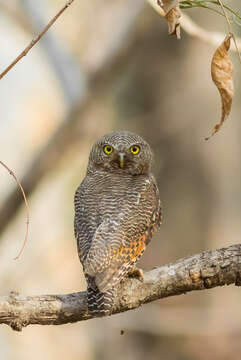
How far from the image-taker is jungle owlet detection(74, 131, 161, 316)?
17.2ft

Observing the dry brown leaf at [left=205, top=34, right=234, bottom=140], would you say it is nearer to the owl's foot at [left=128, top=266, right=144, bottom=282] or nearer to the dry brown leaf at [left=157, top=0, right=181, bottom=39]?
the dry brown leaf at [left=157, top=0, right=181, bottom=39]

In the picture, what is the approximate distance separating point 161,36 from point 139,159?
6396mm

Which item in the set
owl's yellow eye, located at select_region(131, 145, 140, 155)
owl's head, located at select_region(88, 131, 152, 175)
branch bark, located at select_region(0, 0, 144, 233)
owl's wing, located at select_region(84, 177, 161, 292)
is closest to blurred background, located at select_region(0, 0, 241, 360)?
branch bark, located at select_region(0, 0, 144, 233)

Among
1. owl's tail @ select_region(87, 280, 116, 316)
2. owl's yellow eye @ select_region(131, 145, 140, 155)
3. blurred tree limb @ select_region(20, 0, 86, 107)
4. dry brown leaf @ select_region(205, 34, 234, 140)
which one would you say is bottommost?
owl's tail @ select_region(87, 280, 116, 316)

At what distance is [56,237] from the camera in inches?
637

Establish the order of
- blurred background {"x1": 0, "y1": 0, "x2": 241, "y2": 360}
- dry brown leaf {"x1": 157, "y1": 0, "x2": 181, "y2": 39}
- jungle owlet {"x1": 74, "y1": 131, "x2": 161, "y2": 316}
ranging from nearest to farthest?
dry brown leaf {"x1": 157, "y1": 0, "x2": 181, "y2": 39} → jungle owlet {"x1": 74, "y1": 131, "x2": 161, "y2": 316} → blurred background {"x1": 0, "y1": 0, "x2": 241, "y2": 360}

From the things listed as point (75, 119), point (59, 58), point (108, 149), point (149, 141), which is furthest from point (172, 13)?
point (149, 141)

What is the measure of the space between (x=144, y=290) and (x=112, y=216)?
0.74 m

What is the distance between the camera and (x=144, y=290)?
5254 millimetres

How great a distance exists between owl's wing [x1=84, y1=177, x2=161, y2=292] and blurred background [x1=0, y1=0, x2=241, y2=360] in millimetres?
4402

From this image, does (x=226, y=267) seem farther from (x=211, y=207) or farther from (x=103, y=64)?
(x=211, y=207)

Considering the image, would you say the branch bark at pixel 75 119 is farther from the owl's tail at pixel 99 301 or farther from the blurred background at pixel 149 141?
the owl's tail at pixel 99 301

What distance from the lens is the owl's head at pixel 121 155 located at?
678 centimetres

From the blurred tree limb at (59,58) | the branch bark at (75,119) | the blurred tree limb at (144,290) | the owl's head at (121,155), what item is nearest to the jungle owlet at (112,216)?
the owl's head at (121,155)
